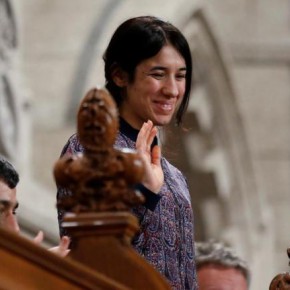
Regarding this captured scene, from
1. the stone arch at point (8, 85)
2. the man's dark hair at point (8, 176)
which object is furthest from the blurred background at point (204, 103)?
the man's dark hair at point (8, 176)

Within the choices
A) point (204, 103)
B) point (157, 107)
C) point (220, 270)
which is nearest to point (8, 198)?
point (157, 107)

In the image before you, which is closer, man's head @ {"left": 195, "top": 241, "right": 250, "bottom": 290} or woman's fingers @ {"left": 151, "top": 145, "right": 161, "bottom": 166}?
woman's fingers @ {"left": 151, "top": 145, "right": 161, "bottom": 166}

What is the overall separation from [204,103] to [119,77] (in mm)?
8649

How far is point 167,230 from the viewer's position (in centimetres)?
460

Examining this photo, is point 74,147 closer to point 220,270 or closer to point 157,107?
point 157,107

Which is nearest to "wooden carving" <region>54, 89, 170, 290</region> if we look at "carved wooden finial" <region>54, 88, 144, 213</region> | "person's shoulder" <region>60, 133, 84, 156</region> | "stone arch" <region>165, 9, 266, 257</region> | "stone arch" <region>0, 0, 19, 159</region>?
"carved wooden finial" <region>54, 88, 144, 213</region>

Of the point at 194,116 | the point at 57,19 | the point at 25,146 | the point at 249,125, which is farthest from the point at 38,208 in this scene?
the point at 249,125

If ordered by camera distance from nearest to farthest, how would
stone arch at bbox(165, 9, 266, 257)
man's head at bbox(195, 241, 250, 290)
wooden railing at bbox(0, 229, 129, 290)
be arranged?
wooden railing at bbox(0, 229, 129, 290) < man's head at bbox(195, 241, 250, 290) < stone arch at bbox(165, 9, 266, 257)

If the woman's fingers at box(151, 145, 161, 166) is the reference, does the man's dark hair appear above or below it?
above

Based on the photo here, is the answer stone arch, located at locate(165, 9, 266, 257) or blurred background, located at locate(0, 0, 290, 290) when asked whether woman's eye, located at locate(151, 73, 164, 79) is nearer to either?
blurred background, located at locate(0, 0, 290, 290)

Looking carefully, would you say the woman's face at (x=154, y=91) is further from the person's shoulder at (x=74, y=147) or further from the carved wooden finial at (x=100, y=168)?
the carved wooden finial at (x=100, y=168)

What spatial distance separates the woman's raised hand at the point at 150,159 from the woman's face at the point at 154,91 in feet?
0.75

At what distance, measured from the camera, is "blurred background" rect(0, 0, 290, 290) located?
1091cm

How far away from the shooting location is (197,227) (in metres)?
13.5
